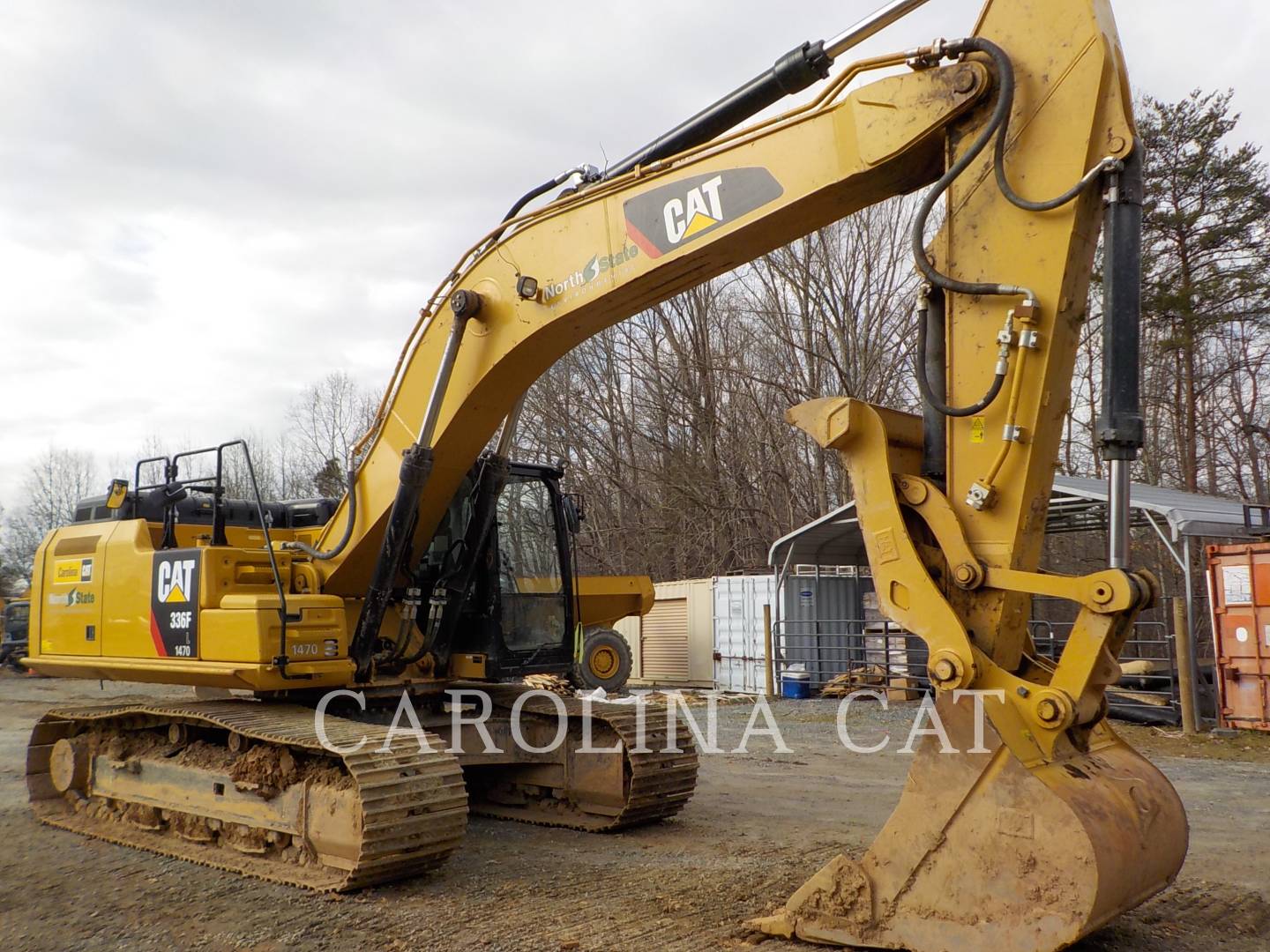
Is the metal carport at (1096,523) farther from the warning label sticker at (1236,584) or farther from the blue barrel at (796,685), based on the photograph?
the blue barrel at (796,685)

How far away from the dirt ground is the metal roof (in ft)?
11.8

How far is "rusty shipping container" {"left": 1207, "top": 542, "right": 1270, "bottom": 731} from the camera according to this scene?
37.7 ft

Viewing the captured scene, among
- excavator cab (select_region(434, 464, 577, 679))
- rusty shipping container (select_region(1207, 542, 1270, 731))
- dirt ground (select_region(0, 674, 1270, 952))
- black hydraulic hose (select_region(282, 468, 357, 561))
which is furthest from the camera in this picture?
rusty shipping container (select_region(1207, 542, 1270, 731))

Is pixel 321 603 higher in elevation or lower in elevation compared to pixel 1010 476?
lower

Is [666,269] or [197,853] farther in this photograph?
[197,853]

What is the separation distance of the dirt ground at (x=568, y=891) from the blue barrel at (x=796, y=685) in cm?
778

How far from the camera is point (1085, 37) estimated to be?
4.08m

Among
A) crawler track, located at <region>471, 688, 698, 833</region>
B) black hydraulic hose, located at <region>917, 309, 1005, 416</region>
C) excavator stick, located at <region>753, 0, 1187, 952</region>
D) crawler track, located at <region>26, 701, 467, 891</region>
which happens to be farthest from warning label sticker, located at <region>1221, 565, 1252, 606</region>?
crawler track, located at <region>26, 701, 467, 891</region>

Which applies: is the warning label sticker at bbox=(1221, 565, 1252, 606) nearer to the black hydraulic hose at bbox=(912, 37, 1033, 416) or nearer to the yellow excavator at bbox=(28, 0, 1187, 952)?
the yellow excavator at bbox=(28, 0, 1187, 952)

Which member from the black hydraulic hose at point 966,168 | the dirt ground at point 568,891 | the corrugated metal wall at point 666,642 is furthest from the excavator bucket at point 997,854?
the corrugated metal wall at point 666,642

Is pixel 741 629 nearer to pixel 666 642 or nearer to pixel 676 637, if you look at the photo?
pixel 676 637

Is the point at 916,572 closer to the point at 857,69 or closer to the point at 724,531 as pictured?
the point at 857,69

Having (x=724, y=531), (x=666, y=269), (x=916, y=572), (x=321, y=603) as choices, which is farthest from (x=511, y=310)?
(x=724, y=531)

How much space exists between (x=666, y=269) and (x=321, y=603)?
9.47ft
